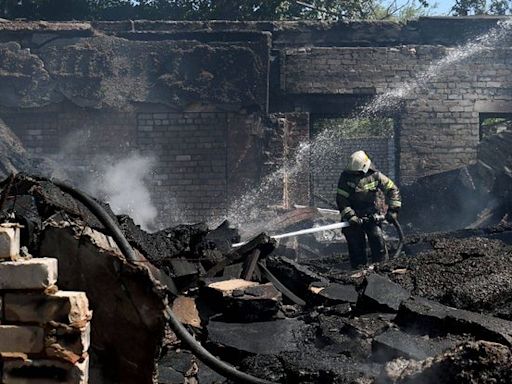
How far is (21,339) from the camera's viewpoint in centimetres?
370

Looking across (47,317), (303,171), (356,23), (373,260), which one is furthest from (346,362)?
(356,23)

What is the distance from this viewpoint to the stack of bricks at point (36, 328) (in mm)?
3682

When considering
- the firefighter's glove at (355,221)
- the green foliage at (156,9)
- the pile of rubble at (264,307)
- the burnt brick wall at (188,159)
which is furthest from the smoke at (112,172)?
the green foliage at (156,9)

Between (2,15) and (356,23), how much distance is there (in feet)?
40.2

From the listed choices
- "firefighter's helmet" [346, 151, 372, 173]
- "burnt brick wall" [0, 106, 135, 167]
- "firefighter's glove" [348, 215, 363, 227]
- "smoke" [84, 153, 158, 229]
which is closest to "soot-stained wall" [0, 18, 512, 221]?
"burnt brick wall" [0, 106, 135, 167]

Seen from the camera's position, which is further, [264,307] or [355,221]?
[355,221]

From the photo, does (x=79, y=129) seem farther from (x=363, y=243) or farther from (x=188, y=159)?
(x=363, y=243)

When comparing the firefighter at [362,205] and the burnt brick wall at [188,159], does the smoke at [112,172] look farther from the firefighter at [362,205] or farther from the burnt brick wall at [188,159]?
the firefighter at [362,205]

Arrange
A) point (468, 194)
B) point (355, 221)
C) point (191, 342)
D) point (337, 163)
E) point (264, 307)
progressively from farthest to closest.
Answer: point (337, 163), point (468, 194), point (355, 221), point (264, 307), point (191, 342)

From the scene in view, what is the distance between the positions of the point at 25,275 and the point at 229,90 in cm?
1249

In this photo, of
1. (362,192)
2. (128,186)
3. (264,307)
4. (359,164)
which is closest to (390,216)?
(362,192)

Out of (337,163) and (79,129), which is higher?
(79,129)

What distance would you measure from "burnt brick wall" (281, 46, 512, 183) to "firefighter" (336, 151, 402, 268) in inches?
198

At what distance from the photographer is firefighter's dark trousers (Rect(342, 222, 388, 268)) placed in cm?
1133
